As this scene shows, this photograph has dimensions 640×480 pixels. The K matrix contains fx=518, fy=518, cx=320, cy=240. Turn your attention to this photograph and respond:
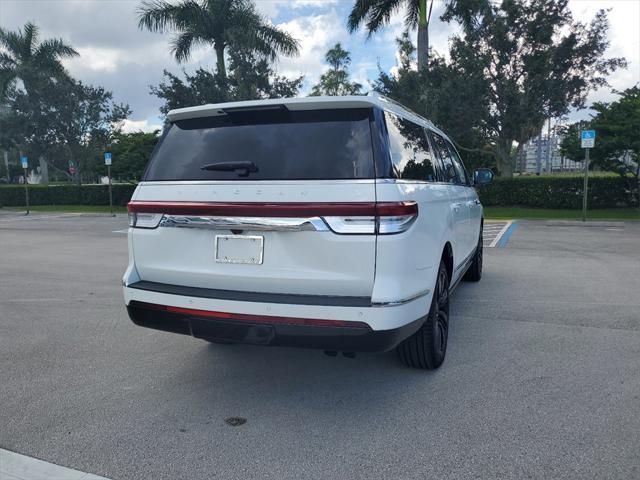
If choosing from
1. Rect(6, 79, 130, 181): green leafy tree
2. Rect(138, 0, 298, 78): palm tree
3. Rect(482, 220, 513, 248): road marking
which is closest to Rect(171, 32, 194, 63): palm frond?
Rect(138, 0, 298, 78): palm tree

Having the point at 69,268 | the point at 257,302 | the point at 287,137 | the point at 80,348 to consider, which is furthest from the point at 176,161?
the point at 69,268

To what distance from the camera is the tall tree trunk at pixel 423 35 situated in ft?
69.2

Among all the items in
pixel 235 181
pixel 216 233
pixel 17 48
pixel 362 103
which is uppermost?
pixel 17 48

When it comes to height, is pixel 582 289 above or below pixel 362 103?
below

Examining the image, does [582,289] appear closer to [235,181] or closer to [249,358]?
[249,358]

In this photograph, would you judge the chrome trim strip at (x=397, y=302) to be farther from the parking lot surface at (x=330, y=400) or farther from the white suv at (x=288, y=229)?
the parking lot surface at (x=330, y=400)

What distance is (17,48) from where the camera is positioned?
117 feet

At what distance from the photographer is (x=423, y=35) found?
840 inches

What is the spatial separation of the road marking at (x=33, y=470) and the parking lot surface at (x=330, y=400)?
0.20 feet

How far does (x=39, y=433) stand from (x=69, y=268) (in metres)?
6.44

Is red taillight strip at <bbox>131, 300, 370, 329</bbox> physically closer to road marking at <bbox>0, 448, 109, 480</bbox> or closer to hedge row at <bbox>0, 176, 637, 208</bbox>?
road marking at <bbox>0, 448, 109, 480</bbox>

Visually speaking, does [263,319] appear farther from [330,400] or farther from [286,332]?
[330,400]

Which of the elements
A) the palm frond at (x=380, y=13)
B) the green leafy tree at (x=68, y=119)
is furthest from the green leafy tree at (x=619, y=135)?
the green leafy tree at (x=68, y=119)

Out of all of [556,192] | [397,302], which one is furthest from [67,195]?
[397,302]
